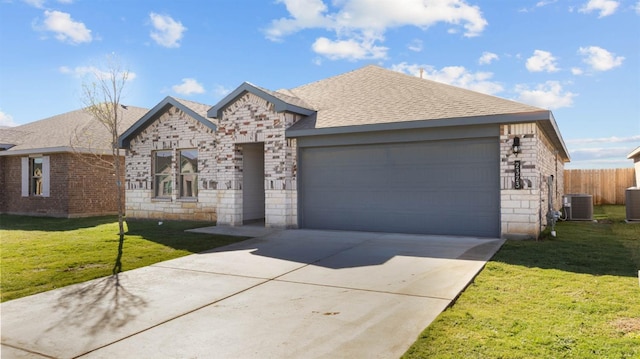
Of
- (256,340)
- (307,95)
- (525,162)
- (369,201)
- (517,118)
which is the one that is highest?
(307,95)

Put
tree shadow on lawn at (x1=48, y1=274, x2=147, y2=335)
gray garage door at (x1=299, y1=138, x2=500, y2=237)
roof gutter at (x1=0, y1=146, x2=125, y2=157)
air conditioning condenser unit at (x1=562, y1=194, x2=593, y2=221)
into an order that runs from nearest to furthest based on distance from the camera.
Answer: tree shadow on lawn at (x1=48, y1=274, x2=147, y2=335) < gray garage door at (x1=299, y1=138, x2=500, y2=237) < air conditioning condenser unit at (x1=562, y1=194, x2=593, y2=221) < roof gutter at (x1=0, y1=146, x2=125, y2=157)

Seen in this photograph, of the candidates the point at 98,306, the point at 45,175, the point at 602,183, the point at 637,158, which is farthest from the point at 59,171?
the point at 637,158

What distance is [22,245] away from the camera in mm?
10117

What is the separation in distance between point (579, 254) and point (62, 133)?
68.2 ft

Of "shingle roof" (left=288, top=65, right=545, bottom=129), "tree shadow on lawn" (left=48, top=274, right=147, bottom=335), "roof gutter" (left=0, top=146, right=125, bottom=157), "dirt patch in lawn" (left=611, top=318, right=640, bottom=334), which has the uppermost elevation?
"shingle roof" (left=288, top=65, right=545, bottom=129)

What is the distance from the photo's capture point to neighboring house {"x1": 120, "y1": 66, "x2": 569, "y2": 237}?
9.84 meters

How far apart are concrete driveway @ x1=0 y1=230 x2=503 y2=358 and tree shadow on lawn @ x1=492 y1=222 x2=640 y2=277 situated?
0.61 m

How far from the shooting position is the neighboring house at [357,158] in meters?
9.84

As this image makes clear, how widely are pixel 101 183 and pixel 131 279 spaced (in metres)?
14.1

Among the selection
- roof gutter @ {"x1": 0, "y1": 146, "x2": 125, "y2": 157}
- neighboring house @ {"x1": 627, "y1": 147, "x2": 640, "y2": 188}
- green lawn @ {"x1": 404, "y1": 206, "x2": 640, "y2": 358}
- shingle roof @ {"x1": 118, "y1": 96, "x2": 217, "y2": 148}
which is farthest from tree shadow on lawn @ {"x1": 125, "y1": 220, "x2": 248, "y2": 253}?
neighboring house @ {"x1": 627, "y1": 147, "x2": 640, "y2": 188}

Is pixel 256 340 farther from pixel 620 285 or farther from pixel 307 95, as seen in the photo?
pixel 307 95

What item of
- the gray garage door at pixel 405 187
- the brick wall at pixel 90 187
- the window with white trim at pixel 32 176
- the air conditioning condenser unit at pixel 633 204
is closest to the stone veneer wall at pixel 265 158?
the gray garage door at pixel 405 187

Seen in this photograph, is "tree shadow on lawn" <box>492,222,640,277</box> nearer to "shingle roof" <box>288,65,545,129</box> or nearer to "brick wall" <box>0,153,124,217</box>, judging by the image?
"shingle roof" <box>288,65,545,129</box>

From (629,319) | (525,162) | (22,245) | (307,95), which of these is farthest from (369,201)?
(22,245)
